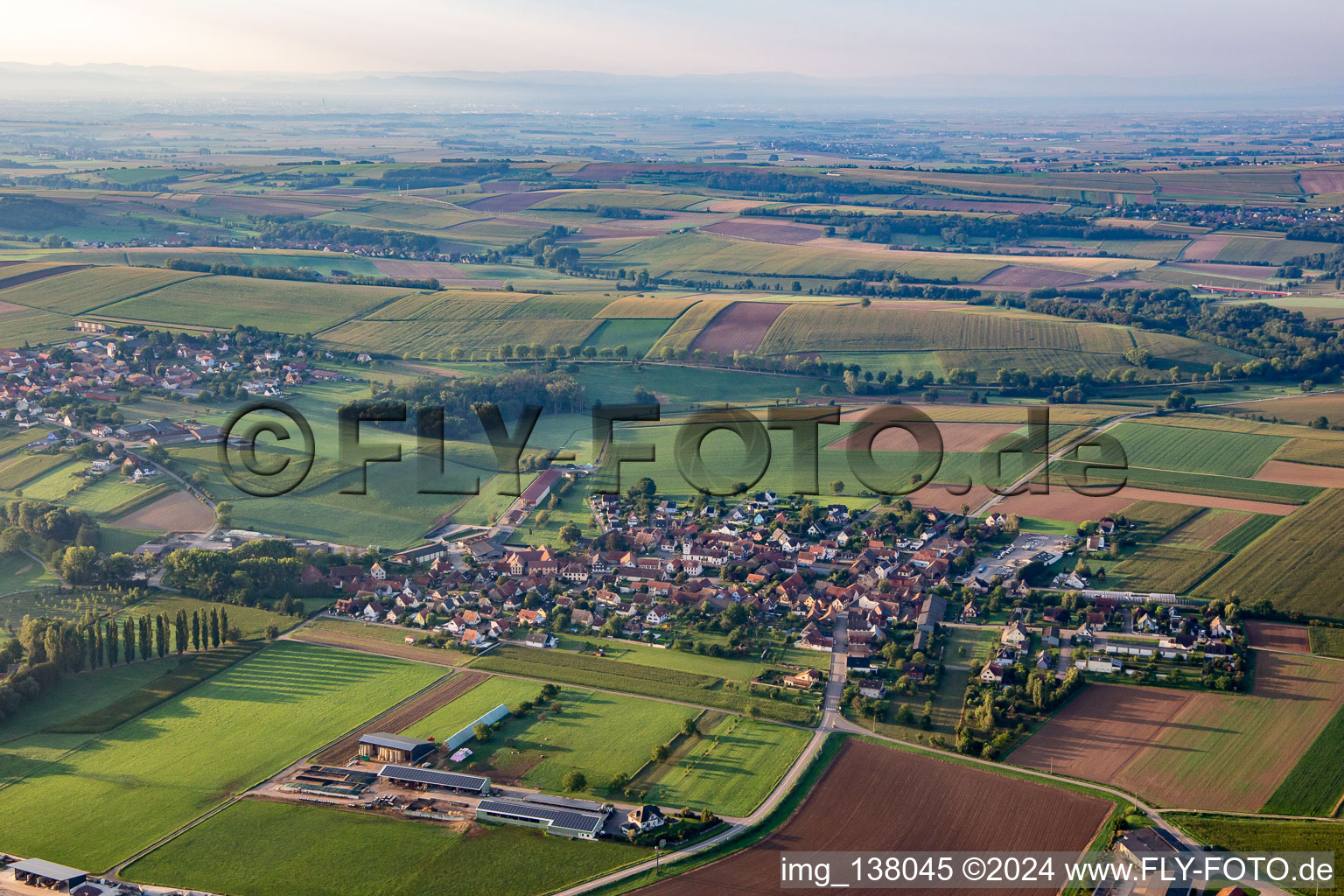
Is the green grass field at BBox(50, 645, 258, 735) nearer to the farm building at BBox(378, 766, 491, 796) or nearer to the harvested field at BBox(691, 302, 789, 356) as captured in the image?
the farm building at BBox(378, 766, 491, 796)

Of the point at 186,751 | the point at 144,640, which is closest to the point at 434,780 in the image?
the point at 186,751

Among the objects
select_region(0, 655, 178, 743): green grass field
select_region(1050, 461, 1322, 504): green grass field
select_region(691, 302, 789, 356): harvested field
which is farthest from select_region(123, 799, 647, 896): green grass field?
select_region(691, 302, 789, 356): harvested field

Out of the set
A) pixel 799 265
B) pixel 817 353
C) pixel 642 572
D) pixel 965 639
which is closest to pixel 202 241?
pixel 799 265

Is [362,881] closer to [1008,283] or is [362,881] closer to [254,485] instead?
[254,485]

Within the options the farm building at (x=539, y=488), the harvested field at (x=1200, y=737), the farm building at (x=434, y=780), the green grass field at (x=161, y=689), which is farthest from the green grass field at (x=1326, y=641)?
the green grass field at (x=161, y=689)

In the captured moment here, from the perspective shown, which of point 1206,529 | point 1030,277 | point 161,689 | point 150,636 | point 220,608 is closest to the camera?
point 161,689

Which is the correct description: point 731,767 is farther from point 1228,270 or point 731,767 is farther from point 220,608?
point 1228,270
